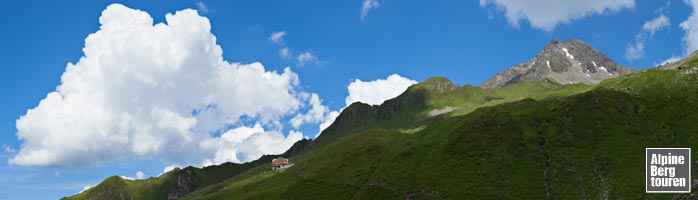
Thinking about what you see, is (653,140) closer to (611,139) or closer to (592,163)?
(611,139)

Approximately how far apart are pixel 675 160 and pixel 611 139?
32.1 m

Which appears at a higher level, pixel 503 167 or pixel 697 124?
pixel 697 124

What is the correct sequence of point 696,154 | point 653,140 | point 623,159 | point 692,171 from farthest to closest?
1. point 653,140
2. point 623,159
3. point 696,154
4. point 692,171

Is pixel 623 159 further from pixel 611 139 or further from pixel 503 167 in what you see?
pixel 503 167

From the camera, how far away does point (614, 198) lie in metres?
155

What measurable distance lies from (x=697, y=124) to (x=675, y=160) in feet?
122

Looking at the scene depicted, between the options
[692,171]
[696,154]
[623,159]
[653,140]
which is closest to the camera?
[692,171]

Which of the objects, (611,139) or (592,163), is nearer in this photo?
(592,163)

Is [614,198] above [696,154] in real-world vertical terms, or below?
below

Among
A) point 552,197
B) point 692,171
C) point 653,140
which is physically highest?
point 653,140

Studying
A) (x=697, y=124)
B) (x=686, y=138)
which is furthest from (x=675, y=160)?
(x=697, y=124)

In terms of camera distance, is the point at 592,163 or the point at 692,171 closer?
the point at 692,171

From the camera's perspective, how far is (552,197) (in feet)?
550

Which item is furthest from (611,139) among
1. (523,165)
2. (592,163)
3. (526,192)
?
(526,192)
